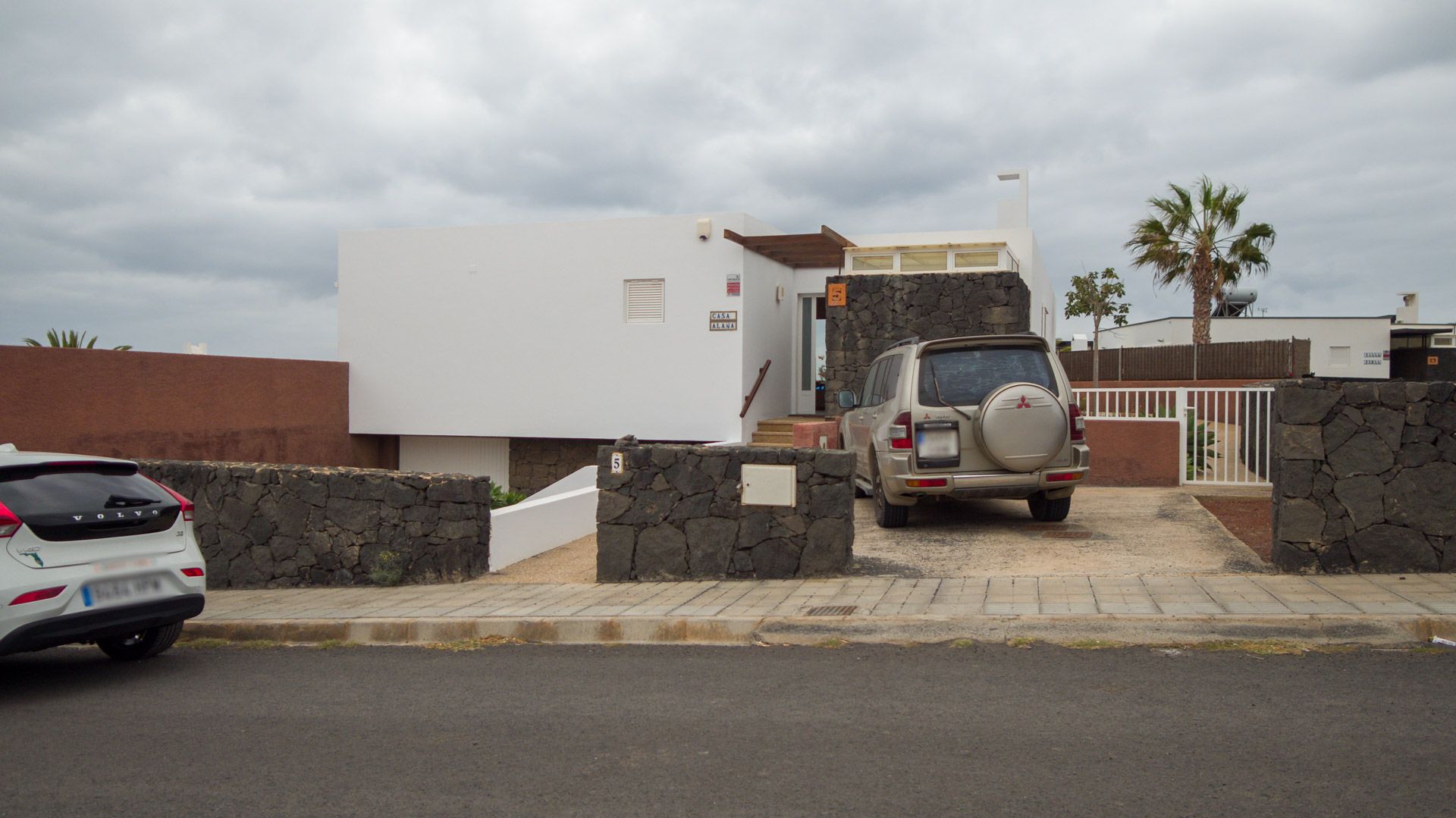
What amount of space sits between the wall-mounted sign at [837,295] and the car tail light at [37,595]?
43.7 feet

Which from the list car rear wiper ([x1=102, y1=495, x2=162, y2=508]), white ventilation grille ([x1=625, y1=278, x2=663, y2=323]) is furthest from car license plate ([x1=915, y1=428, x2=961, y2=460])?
white ventilation grille ([x1=625, y1=278, x2=663, y2=323])

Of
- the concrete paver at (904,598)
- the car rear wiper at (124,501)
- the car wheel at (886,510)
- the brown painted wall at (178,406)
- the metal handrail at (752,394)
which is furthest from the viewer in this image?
the metal handrail at (752,394)

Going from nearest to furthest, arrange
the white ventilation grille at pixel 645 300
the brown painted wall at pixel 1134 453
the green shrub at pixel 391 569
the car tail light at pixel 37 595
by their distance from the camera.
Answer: the car tail light at pixel 37 595
the green shrub at pixel 391 569
the brown painted wall at pixel 1134 453
the white ventilation grille at pixel 645 300

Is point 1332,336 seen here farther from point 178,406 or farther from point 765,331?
point 178,406

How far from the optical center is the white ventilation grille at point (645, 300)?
60.5ft

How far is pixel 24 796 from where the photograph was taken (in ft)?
14.6

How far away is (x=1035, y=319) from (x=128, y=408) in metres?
16.3

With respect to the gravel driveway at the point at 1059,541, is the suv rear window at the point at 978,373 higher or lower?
higher

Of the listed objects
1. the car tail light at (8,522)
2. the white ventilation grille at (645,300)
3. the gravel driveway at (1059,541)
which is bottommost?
the gravel driveway at (1059,541)

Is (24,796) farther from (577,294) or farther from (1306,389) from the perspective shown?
(577,294)

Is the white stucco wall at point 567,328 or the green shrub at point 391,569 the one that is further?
the white stucco wall at point 567,328

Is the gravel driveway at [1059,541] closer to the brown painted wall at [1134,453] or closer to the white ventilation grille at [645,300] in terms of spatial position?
the brown painted wall at [1134,453]

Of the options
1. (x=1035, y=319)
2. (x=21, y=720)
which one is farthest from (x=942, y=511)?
(x=1035, y=319)

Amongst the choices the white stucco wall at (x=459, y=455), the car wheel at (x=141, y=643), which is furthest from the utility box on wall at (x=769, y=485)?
the white stucco wall at (x=459, y=455)
